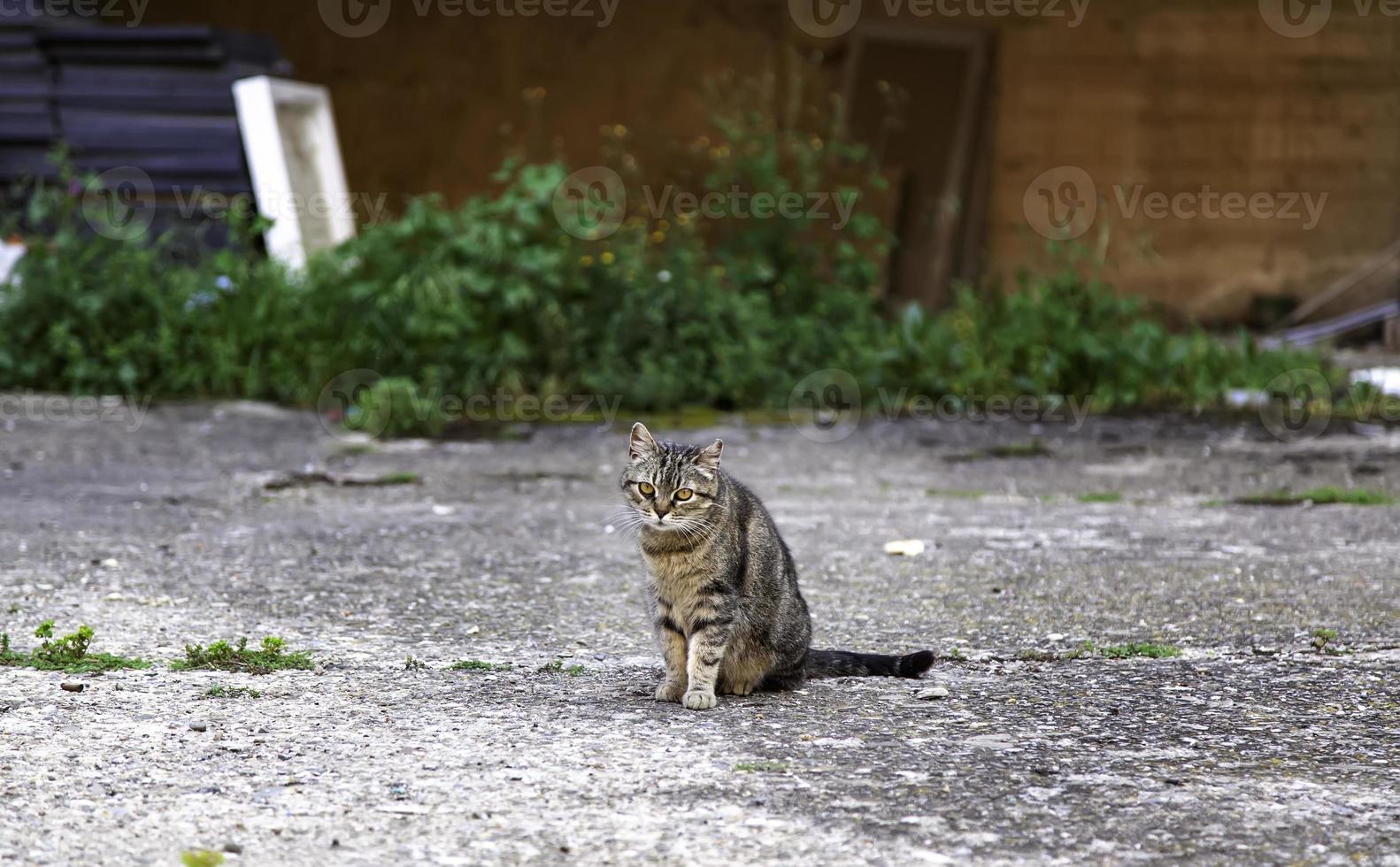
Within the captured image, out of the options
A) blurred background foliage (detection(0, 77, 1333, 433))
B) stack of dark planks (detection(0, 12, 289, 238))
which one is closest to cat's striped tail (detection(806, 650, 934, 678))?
blurred background foliage (detection(0, 77, 1333, 433))

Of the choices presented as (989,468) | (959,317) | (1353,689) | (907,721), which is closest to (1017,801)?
(907,721)

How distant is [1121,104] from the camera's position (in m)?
10.3

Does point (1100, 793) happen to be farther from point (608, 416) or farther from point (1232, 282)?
point (1232, 282)

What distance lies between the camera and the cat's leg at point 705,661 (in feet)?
11.0

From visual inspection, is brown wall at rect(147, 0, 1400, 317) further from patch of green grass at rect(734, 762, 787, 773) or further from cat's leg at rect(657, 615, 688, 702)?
patch of green grass at rect(734, 762, 787, 773)

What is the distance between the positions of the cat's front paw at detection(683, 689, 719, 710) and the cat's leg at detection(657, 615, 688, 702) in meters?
0.05

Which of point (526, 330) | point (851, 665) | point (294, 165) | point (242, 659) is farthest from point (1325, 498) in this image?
point (294, 165)

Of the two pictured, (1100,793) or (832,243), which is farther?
(832,243)

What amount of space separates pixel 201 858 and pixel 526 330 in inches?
214

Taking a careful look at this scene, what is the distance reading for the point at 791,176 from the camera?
30.9 ft

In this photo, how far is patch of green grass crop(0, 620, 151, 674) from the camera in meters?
3.52

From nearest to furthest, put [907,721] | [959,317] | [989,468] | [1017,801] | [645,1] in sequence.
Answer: [1017,801] → [907,721] → [989,468] → [959,317] → [645,1]

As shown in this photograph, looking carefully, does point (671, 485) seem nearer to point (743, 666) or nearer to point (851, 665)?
point (743, 666)

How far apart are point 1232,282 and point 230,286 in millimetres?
6499
